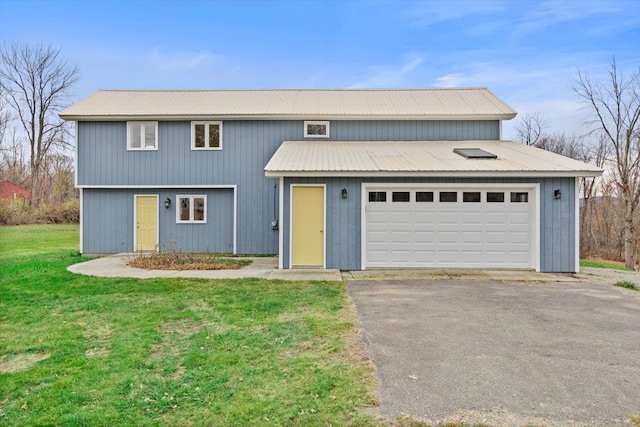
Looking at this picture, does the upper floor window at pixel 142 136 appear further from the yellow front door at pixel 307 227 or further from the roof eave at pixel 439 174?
the yellow front door at pixel 307 227

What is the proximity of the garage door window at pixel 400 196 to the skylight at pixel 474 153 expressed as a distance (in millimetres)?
2176

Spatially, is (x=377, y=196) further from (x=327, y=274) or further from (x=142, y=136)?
(x=142, y=136)

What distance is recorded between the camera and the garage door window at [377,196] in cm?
993

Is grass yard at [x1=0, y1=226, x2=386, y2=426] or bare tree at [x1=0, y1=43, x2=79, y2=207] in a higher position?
bare tree at [x1=0, y1=43, x2=79, y2=207]

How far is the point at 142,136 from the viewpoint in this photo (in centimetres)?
1312

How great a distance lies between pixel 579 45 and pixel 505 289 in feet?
46.5

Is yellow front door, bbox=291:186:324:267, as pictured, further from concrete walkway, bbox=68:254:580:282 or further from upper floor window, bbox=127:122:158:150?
upper floor window, bbox=127:122:158:150

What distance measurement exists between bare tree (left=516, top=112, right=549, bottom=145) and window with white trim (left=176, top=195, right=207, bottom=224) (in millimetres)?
21250

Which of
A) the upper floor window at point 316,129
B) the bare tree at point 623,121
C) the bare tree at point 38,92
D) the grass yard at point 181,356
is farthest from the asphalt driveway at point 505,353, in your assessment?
the bare tree at point 38,92

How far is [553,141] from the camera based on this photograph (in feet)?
83.6

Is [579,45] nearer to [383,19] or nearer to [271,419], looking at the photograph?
[383,19]

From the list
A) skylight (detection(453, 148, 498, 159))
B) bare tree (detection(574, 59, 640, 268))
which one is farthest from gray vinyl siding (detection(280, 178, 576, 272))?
bare tree (detection(574, 59, 640, 268))

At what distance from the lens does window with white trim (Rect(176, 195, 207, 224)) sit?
13141mm

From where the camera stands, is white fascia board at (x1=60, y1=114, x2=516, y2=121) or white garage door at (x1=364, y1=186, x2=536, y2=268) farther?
white fascia board at (x1=60, y1=114, x2=516, y2=121)
